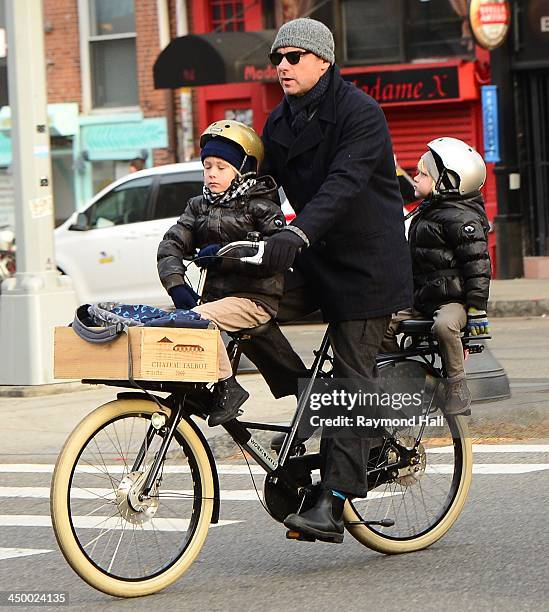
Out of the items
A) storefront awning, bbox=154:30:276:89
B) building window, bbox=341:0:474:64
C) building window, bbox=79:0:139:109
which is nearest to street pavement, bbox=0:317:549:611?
building window, bbox=341:0:474:64

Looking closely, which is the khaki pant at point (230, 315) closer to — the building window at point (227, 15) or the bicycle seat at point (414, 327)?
the bicycle seat at point (414, 327)

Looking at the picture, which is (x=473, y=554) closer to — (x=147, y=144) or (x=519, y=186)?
(x=519, y=186)

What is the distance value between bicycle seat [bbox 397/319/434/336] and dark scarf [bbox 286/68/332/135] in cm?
98

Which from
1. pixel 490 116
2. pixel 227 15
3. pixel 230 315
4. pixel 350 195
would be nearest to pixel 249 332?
pixel 230 315

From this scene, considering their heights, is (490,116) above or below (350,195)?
above

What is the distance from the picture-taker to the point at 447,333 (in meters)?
6.04

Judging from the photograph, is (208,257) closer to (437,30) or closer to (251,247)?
(251,247)

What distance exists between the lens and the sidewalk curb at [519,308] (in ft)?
54.7

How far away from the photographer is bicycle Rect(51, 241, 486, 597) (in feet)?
16.7

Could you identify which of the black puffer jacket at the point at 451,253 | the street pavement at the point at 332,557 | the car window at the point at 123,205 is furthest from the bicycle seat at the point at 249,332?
the car window at the point at 123,205

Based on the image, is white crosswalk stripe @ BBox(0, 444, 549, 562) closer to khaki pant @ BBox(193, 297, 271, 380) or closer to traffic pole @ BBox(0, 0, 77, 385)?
khaki pant @ BBox(193, 297, 271, 380)

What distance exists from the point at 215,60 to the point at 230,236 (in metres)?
15.9

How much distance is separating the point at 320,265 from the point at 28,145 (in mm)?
6358

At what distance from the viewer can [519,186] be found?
1989 cm
